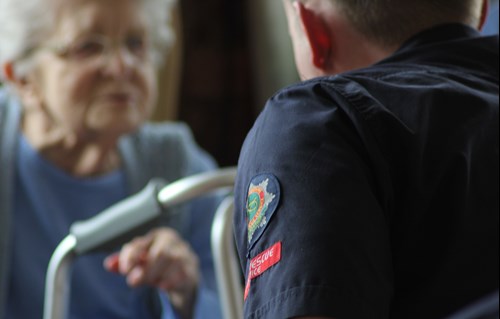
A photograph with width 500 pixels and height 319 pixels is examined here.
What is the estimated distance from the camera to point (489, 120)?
0.64m

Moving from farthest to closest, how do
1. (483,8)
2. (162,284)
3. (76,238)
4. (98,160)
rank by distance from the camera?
(98,160)
(162,284)
(76,238)
(483,8)

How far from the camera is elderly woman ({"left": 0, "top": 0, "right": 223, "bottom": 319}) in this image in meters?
1.61

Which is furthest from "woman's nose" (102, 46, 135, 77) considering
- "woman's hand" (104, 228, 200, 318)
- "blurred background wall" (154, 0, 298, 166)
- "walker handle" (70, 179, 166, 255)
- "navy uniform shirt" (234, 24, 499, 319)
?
"navy uniform shirt" (234, 24, 499, 319)

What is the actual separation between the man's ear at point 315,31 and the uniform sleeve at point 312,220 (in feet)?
0.44

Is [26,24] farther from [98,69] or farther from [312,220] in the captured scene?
[312,220]

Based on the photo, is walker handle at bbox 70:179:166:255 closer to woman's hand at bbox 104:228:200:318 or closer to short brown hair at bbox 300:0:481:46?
woman's hand at bbox 104:228:200:318

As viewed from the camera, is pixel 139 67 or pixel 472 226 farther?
pixel 139 67

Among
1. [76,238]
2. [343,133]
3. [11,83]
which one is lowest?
[76,238]

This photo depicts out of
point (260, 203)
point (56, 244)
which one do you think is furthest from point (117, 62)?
point (260, 203)

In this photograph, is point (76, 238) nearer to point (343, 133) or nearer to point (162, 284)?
point (162, 284)

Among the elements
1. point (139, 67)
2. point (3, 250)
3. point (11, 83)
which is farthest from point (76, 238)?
point (11, 83)

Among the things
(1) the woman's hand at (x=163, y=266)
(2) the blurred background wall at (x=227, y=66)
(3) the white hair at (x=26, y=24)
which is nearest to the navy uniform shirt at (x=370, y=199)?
(1) the woman's hand at (x=163, y=266)

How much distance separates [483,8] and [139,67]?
0.94 meters

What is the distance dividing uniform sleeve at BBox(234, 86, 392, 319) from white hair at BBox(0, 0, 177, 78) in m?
1.12
